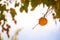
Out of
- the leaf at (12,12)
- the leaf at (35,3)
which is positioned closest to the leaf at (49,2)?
the leaf at (35,3)

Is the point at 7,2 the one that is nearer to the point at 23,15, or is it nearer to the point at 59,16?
the point at 23,15

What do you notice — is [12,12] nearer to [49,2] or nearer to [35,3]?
[35,3]

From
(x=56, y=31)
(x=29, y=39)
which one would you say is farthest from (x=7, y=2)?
(x=56, y=31)

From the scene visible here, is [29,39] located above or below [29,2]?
below

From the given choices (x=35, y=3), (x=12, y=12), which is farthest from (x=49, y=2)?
(x=12, y=12)

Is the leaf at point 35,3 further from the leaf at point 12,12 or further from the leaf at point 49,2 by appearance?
the leaf at point 12,12

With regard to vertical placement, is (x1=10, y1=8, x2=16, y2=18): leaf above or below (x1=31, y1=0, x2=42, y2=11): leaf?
below

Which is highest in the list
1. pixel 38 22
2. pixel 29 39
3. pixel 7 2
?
pixel 7 2

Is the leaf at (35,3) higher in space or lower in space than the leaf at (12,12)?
higher

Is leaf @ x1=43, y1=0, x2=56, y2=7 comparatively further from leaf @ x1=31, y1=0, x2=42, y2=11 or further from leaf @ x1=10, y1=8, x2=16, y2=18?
leaf @ x1=10, y1=8, x2=16, y2=18

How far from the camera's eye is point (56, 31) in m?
1.44

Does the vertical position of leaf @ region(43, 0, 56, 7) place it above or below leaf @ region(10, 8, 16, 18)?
above

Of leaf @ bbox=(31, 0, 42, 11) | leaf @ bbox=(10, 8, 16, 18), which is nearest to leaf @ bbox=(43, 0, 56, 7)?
leaf @ bbox=(31, 0, 42, 11)

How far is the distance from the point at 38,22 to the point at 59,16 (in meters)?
0.17
